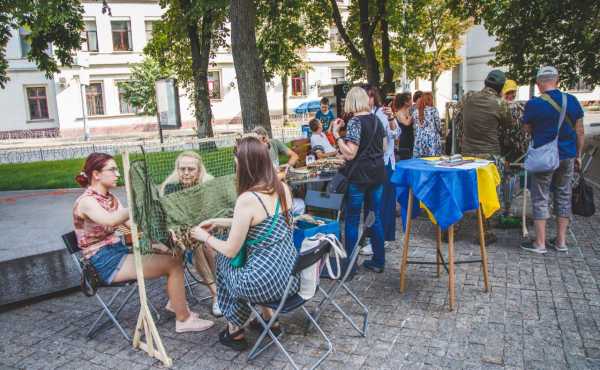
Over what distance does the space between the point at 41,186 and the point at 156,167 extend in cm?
953

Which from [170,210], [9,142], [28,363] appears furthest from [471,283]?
[9,142]

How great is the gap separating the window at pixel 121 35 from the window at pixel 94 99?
3038 mm

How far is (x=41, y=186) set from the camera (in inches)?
472

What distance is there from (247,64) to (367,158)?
3.73 m

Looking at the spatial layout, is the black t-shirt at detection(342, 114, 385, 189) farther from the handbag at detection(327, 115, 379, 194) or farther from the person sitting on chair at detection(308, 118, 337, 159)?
the person sitting on chair at detection(308, 118, 337, 159)

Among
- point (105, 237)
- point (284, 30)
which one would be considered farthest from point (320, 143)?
point (284, 30)

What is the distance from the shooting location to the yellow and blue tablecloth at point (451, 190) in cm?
419

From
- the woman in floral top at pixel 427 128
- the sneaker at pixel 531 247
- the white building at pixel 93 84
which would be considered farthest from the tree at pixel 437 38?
the sneaker at pixel 531 247

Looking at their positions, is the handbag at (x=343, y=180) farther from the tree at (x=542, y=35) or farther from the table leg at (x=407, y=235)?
the tree at (x=542, y=35)

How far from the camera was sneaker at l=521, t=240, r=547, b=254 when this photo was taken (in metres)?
5.70

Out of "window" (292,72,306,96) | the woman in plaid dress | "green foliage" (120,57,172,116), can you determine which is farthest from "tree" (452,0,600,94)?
"window" (292,72,306,96)

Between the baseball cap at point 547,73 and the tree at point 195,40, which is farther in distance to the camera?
the tree at point 195,40

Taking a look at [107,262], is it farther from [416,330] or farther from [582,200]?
[582,200]

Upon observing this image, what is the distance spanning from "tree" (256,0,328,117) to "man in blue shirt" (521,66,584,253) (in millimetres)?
9537
